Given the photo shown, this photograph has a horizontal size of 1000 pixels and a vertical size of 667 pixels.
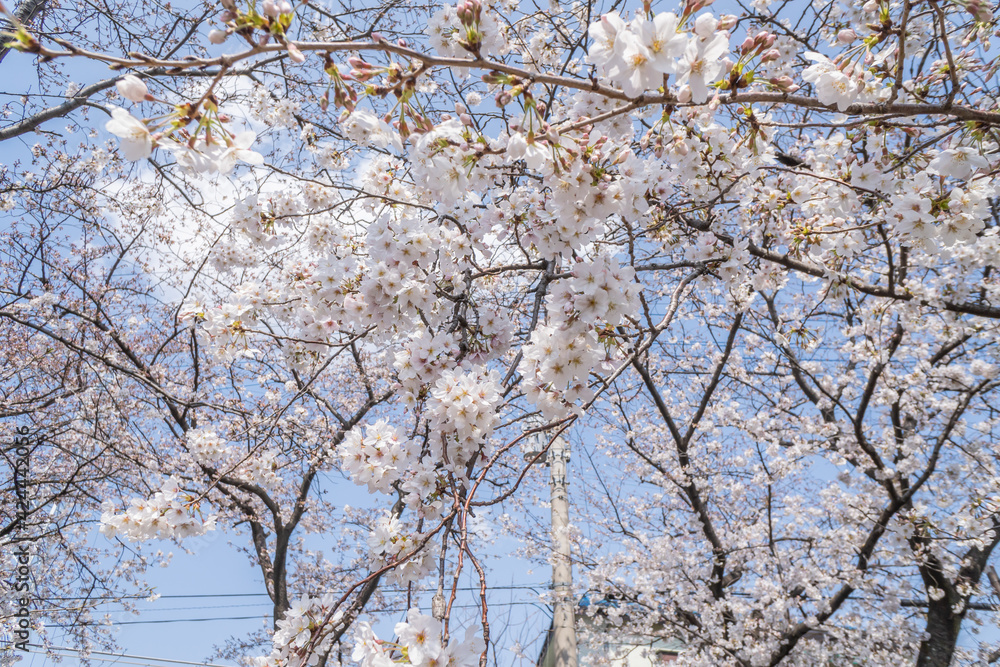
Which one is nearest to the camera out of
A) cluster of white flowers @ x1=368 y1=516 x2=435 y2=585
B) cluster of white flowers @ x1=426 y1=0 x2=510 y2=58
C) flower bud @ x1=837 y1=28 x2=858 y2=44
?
cluster of white flowers @ x1=426 y1=0 x2=510 y2=58

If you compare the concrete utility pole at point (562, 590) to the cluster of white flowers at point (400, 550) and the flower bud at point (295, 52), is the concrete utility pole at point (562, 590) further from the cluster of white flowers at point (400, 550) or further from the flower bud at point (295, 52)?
the flower bud at point (295, 52)

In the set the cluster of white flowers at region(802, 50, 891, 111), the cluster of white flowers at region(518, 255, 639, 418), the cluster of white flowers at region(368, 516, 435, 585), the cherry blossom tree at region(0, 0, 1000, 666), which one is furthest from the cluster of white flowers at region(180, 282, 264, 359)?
the cluster of white flowers at region(802, 50, 891, 111)

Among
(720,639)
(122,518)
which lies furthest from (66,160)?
(720,639)

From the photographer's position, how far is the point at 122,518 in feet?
6.04

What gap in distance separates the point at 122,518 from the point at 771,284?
11.5 feet

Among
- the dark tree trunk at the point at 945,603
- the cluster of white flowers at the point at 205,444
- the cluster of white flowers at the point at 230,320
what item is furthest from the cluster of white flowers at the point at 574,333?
the dark tree trunk at the point at 945,603

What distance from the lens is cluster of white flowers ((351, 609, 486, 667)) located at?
1.14 m

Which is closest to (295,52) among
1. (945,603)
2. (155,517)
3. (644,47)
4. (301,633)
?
(644,47)

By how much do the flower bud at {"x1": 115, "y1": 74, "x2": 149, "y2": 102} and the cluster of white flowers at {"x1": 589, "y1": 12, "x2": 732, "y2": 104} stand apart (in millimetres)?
985

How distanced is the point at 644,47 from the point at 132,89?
111cm

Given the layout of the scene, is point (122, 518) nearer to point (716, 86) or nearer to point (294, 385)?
point (716, 86)

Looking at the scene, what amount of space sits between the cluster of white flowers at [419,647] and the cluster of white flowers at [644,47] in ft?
4.24

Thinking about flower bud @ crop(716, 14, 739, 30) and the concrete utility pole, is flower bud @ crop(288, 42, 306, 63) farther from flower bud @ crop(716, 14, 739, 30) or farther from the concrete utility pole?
the concrete utility pole

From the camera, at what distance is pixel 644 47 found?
1.16 m
